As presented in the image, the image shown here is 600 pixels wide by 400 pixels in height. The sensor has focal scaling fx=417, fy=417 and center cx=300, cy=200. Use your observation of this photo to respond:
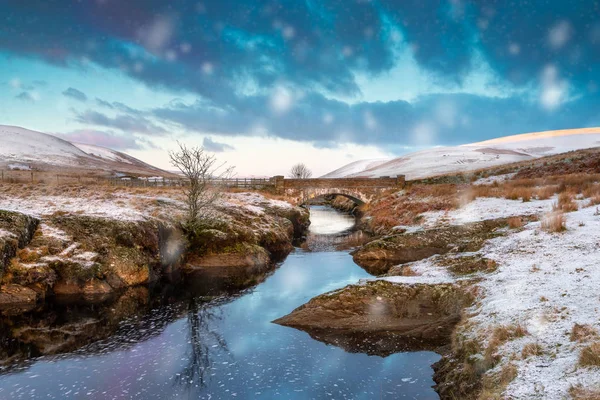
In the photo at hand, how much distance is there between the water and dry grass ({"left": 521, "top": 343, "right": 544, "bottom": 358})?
2.04m

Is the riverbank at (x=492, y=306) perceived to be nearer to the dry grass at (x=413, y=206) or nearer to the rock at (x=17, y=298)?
the dry grass at (x=413, y=206)

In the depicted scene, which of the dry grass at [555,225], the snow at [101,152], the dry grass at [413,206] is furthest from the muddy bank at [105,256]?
the snow at [101,152]

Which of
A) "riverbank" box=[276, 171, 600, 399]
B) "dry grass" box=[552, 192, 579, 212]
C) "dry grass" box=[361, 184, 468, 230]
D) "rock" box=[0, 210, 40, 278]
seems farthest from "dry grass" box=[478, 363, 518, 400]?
"dry grass" box=[361, 184, 468, 230]

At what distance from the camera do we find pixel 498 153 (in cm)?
10575

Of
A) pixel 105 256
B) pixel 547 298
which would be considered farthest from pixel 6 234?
pixel 547 298

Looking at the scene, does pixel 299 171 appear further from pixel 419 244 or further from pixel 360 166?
pixel 419 244

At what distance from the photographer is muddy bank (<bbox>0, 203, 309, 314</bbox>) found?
15.6 m

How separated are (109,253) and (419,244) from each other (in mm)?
14406

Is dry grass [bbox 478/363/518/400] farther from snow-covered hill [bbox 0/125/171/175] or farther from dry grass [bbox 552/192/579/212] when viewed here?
snow-covered hill [bbox 0/125/171/175]

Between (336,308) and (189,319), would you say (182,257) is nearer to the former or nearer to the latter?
(189,319)

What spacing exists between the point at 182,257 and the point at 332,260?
27.2ft

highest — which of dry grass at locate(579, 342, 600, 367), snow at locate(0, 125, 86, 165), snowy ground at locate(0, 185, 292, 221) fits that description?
snow at locate(0, 125, 86, 165)

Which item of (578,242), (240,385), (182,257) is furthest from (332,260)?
(240,385)

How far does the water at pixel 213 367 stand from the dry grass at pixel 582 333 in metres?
2.87
